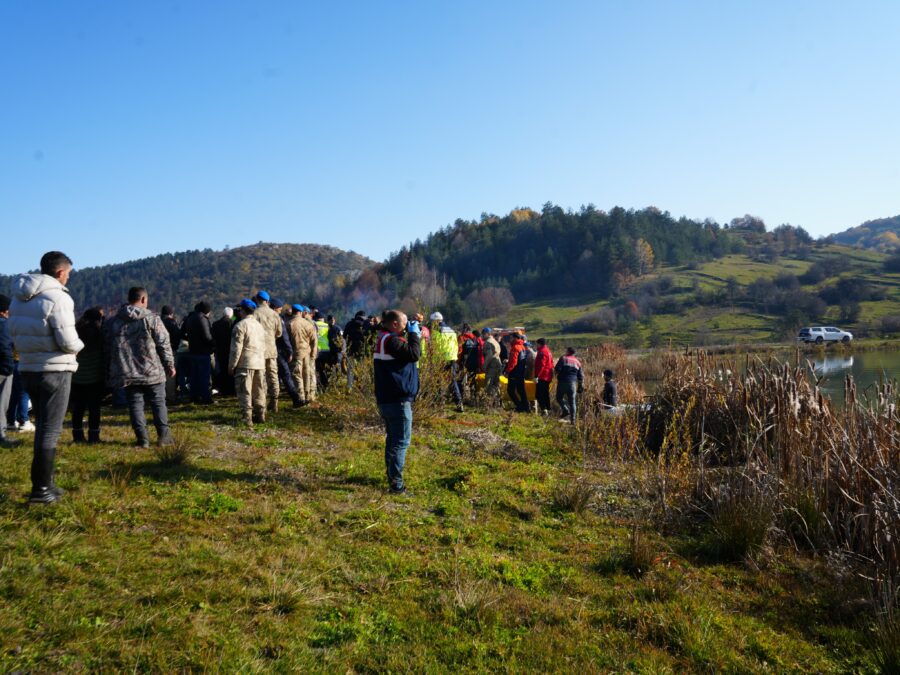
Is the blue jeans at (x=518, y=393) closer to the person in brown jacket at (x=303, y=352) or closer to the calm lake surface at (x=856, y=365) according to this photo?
the person in brown jacket at (x=303, y=352)

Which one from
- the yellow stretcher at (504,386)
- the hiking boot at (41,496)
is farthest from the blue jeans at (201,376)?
the yellow stretcher at (504,386)

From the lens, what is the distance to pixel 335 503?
206 inches

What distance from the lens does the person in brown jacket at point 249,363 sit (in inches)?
300

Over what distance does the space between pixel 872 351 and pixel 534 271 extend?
57298 millimetres

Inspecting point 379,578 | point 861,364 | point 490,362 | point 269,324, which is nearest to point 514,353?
point 490,362

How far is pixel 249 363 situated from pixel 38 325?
3.49 metres

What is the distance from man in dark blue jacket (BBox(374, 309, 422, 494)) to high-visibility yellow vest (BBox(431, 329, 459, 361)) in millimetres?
3927

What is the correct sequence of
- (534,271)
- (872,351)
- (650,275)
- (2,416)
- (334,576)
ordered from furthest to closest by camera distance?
(534,271)
(650,275)
(872,351)
(2,416)
(334,576)

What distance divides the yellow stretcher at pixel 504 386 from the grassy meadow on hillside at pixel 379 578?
6.25m

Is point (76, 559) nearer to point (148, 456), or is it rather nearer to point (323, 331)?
point (148, 456)

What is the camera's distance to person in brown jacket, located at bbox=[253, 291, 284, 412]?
328 inches

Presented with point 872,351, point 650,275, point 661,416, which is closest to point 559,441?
point 661,416

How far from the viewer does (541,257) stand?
95.4 m

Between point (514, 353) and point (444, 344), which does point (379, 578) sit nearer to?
point (444, 344)
